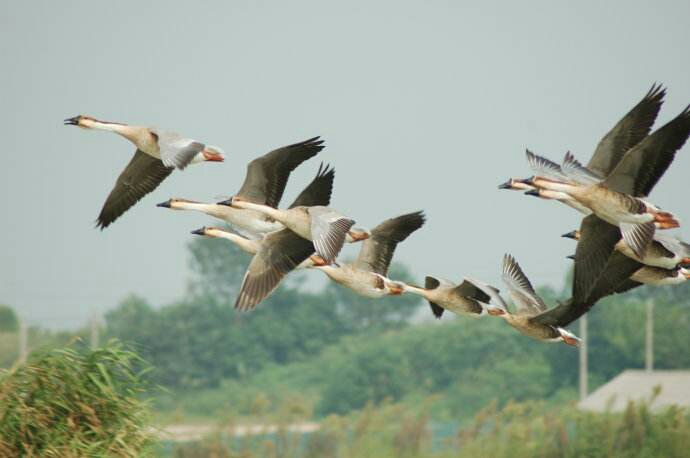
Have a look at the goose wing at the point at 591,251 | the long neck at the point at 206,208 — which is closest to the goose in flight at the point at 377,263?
the long neck at the point at 206,208

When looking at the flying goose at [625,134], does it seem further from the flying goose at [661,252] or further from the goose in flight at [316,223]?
the goose in flight at [316,223]

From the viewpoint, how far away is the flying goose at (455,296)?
572 inches

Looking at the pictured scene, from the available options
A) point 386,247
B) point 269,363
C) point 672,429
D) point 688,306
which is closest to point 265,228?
point 386,247

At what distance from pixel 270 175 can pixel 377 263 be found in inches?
67.0

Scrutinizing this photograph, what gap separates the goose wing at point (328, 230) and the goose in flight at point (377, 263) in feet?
5.11

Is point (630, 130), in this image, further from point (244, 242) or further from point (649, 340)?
point (649, 340)

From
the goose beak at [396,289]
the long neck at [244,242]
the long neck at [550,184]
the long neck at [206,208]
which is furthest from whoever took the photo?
the long neck at [244,242]

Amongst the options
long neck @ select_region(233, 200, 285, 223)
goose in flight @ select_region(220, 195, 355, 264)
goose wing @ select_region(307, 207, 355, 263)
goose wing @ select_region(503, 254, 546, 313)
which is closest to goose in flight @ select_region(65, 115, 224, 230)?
long neck @ select_region(233, 200, 285, 223)

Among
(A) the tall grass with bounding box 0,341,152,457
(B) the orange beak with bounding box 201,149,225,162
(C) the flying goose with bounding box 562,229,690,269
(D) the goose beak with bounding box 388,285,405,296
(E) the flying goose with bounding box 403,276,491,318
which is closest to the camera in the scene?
(A) the tall grass with bounding box 0,341,152,457

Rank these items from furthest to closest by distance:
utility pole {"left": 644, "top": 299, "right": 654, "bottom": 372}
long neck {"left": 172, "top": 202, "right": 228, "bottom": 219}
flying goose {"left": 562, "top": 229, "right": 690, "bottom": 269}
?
utility pole {"left": 644, "top": 299, "right": 654, "bottom": 372} < long neck {"left": 172, "top": 202, "right": 228, "bottom": 219} < flying goose {"left": 562, "top": 229, "right": 690, "bottom": 269}

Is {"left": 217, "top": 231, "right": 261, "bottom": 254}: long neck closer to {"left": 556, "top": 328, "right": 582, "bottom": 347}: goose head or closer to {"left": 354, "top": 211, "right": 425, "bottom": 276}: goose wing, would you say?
{"left": 354, "top": 211, "right": 425, "bottom": 276}: goose wing

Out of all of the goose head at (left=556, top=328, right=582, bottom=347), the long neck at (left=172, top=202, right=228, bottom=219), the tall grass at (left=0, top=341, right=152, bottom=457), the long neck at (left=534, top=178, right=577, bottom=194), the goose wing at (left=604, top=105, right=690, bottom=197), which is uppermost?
the goose wing at (left=604, top=105, right=690, bottom=197)

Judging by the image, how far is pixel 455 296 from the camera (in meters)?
14.6

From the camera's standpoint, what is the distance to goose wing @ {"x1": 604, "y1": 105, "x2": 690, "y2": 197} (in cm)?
1245
